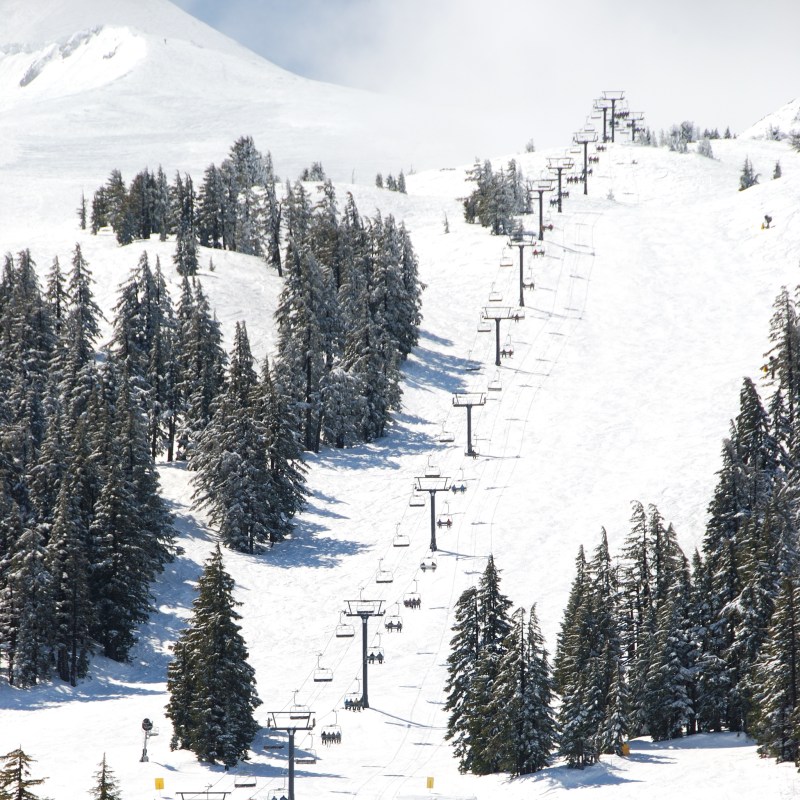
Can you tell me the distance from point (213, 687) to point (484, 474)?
41872 mm

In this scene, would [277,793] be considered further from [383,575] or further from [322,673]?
[383,575]

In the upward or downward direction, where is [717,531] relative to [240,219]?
downward

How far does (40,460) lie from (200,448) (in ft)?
48.5

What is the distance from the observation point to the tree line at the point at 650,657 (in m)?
60.7

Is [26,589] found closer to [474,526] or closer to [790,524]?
A: [474,526]

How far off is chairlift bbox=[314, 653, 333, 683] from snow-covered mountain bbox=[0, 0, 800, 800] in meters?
Result: 0.47

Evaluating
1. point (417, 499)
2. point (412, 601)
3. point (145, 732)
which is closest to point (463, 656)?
point (145, 732)

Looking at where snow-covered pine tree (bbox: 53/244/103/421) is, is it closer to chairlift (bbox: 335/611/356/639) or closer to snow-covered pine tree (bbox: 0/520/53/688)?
snow-covered pine tree (bbox: 0/520/53/688)

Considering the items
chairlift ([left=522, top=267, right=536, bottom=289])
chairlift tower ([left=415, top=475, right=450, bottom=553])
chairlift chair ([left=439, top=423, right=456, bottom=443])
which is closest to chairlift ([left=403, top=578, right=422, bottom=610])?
chairlift tower ([left=415, top=475, right=450, bottom=553])

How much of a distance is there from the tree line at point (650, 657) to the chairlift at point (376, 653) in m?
4.71

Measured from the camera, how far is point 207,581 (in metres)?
63.2

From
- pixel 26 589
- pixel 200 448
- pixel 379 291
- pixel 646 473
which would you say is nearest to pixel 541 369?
pixel 379 291

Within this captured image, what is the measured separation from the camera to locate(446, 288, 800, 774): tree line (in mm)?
60719

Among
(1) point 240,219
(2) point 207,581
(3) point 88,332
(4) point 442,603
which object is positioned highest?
(1) point 240,219
